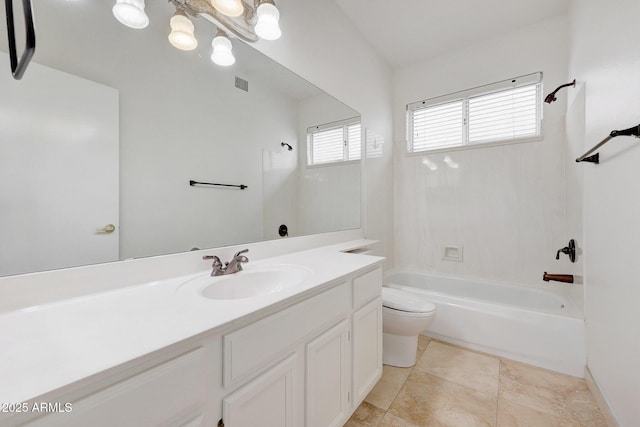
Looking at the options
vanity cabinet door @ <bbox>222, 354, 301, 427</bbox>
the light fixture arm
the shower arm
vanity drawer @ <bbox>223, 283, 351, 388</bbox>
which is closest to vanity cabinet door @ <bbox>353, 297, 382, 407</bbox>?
vanity drawer @ <bbox>223, 283, 351, 388</bbox>

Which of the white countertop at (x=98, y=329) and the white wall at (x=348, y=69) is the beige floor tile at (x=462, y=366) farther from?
the white countertop at (x=98, y=329)

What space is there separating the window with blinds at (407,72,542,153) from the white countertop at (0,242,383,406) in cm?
239

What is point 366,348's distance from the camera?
1.29m

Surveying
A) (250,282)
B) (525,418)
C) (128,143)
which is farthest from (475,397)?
(128,143)

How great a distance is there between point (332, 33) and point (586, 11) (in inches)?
62.9

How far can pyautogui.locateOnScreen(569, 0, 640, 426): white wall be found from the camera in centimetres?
99

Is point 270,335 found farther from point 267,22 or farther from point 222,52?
point 267,22

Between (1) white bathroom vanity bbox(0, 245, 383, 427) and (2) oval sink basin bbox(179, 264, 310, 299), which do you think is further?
(2) oval sink basin bbox(179, 264, 310, 299)

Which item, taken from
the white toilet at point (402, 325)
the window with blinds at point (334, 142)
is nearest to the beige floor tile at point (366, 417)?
the white toilet at point (402, 325)

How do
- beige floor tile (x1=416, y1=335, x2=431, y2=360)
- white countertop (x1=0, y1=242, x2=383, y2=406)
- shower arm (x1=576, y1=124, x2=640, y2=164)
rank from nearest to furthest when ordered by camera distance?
white countertop (x1=0, y1=242, x2=383, y2=406), shower arm (x1=576, y1=124, x2=640, y2=164), beige floor tile (x1=416, y1=335, x2=431, y2=360)

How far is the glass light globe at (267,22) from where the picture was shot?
122cm

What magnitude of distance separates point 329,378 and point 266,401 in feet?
1.14

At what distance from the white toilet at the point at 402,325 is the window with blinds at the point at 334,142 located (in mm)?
1120

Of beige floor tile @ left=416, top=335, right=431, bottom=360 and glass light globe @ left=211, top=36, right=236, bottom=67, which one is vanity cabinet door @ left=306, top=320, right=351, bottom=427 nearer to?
beige floor tile @ left=416, top=335, right=431, bottom=360
